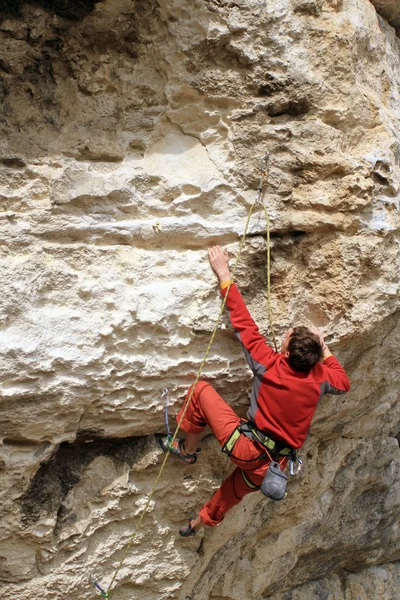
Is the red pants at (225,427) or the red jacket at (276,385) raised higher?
the red jacket at (276,385)

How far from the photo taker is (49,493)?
8.84ft

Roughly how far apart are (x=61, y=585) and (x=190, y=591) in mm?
876

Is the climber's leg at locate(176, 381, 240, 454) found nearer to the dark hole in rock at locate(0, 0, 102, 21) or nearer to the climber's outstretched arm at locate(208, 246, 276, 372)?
the climber's outstretched arm at locate(208, 246, 276, 372)

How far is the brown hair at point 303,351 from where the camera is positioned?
250 cm

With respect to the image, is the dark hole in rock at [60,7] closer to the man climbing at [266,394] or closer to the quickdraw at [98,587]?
the man climbing at [266,394]

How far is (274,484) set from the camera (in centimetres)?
254

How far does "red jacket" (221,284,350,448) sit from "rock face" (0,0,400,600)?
5.9 inches

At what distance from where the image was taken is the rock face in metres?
2.49

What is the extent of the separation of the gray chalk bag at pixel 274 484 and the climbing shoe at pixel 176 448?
428 millimetres

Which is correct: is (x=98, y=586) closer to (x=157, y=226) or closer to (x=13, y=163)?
(x=157, y=226)

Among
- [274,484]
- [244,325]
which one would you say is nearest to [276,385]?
[244,325]

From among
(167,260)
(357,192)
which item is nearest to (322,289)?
(357,192)

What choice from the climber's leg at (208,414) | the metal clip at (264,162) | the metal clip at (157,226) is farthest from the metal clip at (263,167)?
the climber's leg at (208,414)

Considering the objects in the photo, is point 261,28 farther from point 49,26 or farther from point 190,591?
point 190,591
